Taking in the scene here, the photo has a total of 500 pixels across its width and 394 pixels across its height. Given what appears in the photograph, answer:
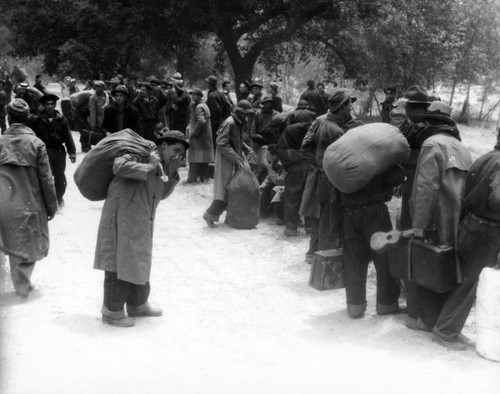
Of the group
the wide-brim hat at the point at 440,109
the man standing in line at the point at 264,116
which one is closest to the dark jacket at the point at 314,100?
the man standing in line at the point at 264,116

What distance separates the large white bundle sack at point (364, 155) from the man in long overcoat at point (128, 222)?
4.22 ft

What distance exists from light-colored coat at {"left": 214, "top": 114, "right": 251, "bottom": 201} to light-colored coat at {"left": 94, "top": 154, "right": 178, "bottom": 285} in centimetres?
385

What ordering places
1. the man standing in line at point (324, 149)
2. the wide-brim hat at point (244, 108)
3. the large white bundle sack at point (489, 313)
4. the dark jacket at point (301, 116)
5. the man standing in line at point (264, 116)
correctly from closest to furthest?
the large white bundle sack at point (489, 313)
the man standing in line at point (324, 149)
the dark jacket at point (301, 116)
the wide-brim hat at point (244, 108)
the man standing in line at point (264, 116)

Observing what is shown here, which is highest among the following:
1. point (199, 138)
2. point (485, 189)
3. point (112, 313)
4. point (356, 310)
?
point (485, 189)

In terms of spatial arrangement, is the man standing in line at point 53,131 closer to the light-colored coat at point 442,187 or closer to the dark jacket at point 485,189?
the light-colored coat at point 442,187

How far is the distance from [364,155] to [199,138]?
276 inches

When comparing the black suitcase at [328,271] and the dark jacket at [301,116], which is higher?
the dark jacket at [301,116]

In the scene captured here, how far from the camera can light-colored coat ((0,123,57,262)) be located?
21.7ft

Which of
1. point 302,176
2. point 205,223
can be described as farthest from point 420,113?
point 205,223

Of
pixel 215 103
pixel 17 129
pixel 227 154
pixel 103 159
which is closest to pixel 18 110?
pixel 17 129

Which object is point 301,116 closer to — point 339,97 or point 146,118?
point 339,97

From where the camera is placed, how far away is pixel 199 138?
12383 millimetres

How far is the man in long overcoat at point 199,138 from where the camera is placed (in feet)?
40.1

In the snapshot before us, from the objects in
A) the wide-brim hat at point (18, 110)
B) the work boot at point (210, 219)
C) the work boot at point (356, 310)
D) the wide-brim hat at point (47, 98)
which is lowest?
the work boot at point (210, 219)
